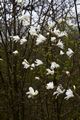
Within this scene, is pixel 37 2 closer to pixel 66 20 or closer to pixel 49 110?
pixel 66 20

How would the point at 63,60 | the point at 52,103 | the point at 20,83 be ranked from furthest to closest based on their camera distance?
the point at 63,60 → the point at 20,83 → the point at 52,103

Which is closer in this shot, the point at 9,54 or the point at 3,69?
the point at 9,54

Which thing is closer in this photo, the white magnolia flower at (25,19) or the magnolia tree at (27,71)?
the white magnolia flower at (25,19)

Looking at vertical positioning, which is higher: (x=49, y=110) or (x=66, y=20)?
(x=66, y=20)

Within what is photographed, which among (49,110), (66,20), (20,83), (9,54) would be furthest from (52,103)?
(66,20)

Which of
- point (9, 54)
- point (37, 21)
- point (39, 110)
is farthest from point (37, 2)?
point (39, 110)

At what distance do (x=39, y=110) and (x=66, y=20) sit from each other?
1173 millimetres

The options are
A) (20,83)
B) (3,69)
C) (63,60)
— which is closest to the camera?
(20,83)

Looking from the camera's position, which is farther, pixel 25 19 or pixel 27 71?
pixel 27 71

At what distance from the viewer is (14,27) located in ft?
13.8

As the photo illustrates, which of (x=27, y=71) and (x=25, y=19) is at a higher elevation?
(x=25, y=19)

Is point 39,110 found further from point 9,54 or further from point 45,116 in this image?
point 9,54

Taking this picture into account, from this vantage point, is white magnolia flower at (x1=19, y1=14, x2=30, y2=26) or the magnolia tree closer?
white magnolia flower at (x1=19, y1=14, x2=30, y2=26)

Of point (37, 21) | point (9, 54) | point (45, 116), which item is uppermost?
point (37, 21)
